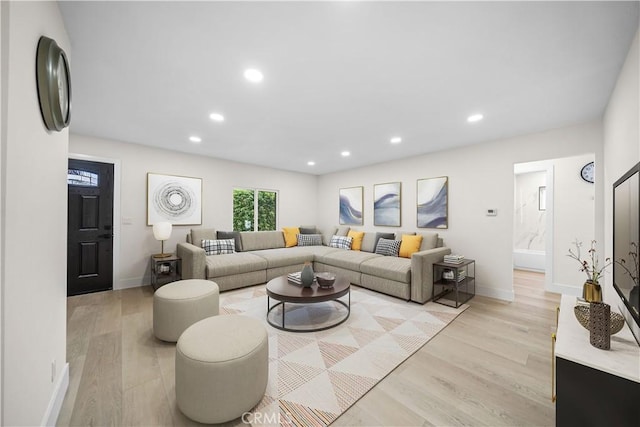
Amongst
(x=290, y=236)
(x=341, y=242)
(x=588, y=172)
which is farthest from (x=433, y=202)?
(x=290, y=236)

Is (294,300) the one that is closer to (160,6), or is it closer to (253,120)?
(253,120)

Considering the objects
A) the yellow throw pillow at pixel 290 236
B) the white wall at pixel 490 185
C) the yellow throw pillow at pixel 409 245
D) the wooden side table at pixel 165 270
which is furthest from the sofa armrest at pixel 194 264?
the white wall at pixel 490 185

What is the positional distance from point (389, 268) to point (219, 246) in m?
2.96

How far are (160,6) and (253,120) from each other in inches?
62.0

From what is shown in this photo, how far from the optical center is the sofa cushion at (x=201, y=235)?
4254mm

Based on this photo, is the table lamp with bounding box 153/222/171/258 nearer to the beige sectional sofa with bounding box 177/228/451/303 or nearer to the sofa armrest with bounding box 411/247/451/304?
the beige sectional sofa with bounding box 177/228/451/303

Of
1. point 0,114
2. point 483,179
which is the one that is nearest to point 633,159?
point 483,179

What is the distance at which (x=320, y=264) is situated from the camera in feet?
15.4

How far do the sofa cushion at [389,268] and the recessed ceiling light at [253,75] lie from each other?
9.58 ft

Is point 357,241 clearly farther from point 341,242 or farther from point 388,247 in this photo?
point 388,247

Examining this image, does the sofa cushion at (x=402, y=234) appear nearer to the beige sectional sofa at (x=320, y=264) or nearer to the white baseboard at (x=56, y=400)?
the beige sectional sofa at (x=320, y=264)

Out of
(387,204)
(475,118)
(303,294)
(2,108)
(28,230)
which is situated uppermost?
(475,118)

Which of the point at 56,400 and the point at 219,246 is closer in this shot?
the point at 56,400

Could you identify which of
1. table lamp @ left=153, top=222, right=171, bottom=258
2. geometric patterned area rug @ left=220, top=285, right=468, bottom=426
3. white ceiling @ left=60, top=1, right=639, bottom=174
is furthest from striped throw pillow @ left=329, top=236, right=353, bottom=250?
table lamp @ left=153, top=222, right=171, bottom=258
